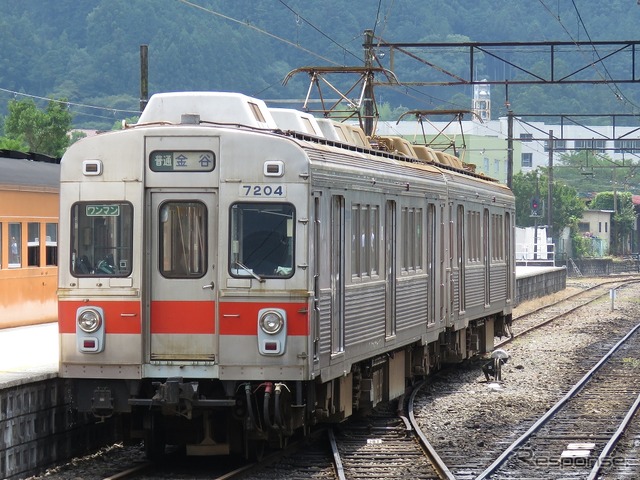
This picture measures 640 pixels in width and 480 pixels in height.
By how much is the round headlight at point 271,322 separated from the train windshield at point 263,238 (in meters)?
0.38

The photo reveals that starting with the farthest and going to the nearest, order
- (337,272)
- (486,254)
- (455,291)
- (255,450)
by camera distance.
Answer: (486,254) < (455,291) < (337,272) < (255,450)

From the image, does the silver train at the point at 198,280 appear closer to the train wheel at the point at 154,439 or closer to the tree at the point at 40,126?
the train wheel at the point at 154,439

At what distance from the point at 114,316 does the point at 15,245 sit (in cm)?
999

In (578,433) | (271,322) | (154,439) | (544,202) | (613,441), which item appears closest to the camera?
(271,322)

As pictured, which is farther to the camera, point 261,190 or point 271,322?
point 261,190

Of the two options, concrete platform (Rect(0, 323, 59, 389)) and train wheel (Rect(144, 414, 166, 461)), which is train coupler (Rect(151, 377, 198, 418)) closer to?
train wheel (Rect(144, 414, 166, 461))

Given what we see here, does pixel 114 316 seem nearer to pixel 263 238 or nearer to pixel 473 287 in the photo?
pixel 263 238

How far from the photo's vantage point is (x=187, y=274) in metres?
11.6

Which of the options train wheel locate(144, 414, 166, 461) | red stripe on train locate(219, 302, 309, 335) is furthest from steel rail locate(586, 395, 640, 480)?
train wheel locate(144, 414, 166, 461)

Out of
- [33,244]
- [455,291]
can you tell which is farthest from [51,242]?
[455,291]

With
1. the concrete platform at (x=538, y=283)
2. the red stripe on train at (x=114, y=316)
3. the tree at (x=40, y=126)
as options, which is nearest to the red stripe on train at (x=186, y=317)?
the red stripe on train at (x=114, y=316)

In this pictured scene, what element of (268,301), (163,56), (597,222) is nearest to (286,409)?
(268,301)

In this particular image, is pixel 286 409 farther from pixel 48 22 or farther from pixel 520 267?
pixel 48 22

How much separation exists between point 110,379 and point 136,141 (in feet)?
6.60
